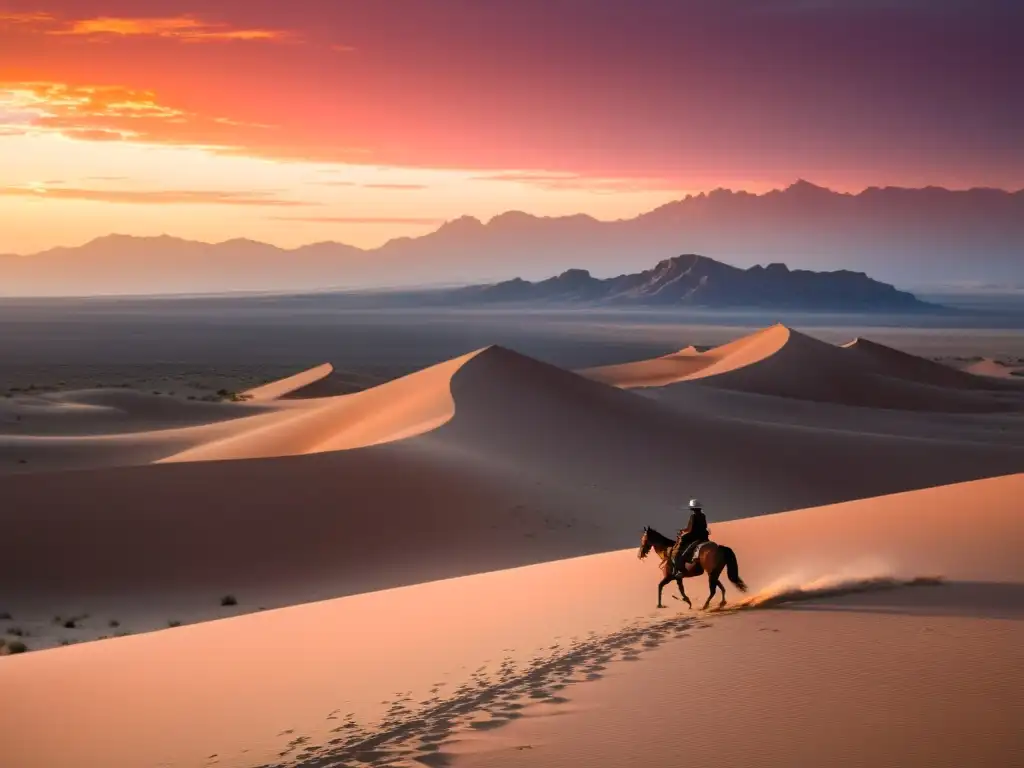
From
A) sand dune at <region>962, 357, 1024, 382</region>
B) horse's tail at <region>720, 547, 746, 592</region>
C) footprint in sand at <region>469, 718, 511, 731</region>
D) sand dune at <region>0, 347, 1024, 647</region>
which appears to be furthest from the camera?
sand dune at <region>962, 357, 1024, 382</region>

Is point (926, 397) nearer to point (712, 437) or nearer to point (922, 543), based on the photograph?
point (712, 437)

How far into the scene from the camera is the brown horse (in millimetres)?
10492

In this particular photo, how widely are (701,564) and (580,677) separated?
2687 millimetres

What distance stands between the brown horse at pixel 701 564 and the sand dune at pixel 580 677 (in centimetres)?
31

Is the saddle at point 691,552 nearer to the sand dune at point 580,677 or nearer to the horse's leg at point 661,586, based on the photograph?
the horse's leg at point 661,586

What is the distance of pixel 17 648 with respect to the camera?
1355 cm

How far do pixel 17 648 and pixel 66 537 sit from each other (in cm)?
568

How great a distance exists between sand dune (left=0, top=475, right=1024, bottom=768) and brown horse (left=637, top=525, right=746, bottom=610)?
308 millimetres

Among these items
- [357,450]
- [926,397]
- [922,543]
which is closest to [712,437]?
[357,450]

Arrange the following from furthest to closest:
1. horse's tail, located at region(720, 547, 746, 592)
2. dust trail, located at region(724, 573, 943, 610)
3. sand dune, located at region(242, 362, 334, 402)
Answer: sand dune, located at region(242, 362, 334, 402) → dust trail, located at region(724, 573, 943, 610) → horse's tail, located at region(720, 547, 746, 592)

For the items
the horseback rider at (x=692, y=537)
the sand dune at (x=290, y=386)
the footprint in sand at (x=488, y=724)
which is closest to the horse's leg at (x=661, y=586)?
the horseback rider at (x=692, y=537)

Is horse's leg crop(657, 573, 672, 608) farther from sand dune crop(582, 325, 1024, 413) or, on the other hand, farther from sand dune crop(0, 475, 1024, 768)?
A: sand dune crop(582, 325, 1024, 413)

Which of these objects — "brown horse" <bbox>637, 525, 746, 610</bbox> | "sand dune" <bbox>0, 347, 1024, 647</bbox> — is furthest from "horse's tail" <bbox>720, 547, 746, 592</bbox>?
"sand dune" <bbox>0, 347, 1024, 647</bbox>

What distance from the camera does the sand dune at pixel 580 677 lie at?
6.88m
